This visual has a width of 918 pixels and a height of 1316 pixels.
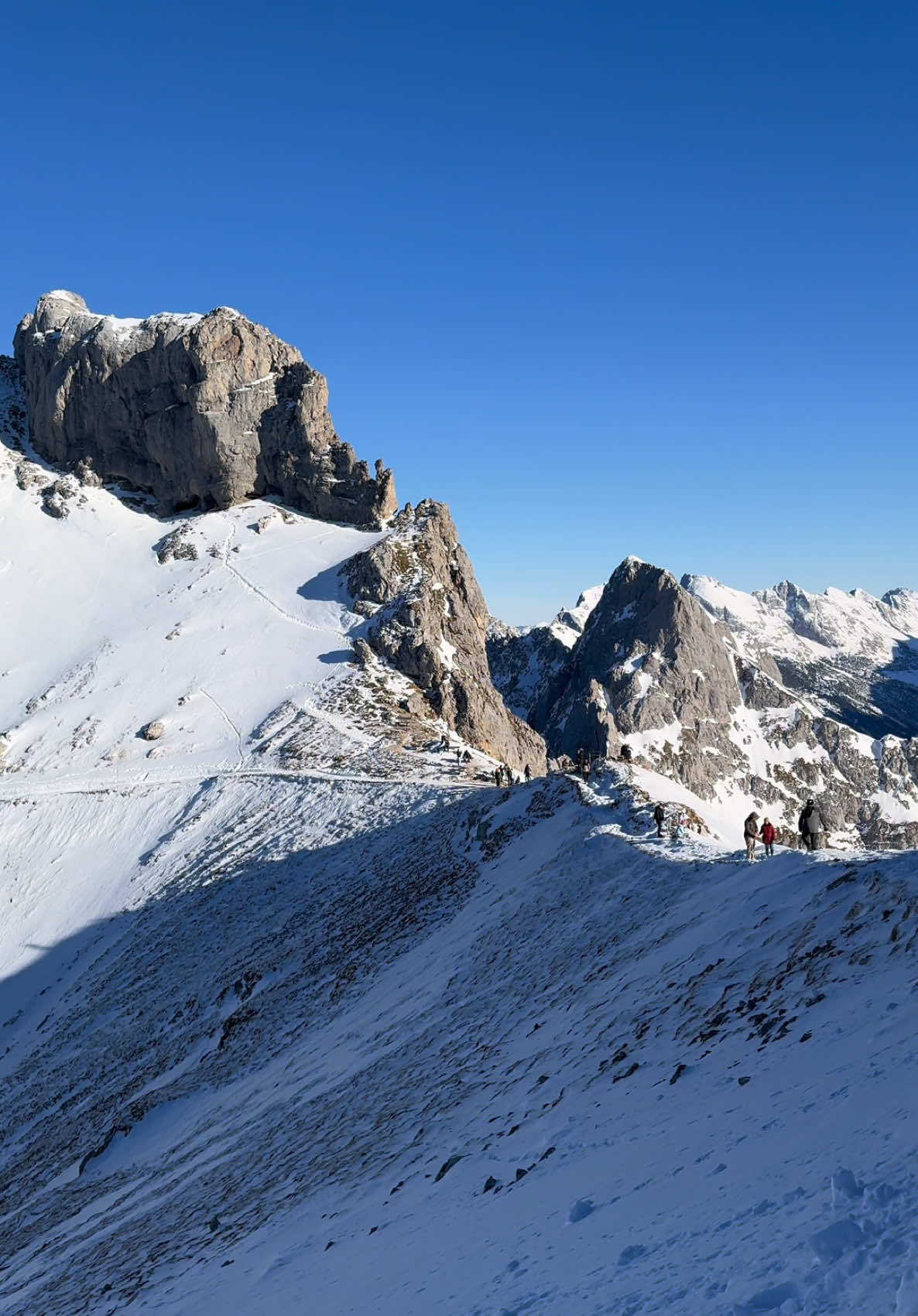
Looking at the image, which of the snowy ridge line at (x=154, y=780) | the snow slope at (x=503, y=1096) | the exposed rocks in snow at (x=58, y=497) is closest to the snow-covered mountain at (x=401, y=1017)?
the snow slope at (x=503, y=1096)

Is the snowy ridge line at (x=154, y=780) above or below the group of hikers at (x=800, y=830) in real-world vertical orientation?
above

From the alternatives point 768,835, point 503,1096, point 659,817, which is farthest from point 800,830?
point 503,1096

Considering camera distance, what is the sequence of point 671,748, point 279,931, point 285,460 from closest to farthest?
1. point 279,931
2. point 285,460
3. point 671,748

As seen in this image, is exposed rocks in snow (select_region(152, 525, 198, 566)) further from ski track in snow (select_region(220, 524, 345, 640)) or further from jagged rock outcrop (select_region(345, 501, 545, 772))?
jagged rock outcrop (select_region(345, 501, 545, 772))

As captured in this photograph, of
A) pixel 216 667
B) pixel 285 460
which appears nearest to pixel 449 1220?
pixel 216 667

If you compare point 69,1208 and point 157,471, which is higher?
point 157,471

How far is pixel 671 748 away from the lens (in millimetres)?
199000

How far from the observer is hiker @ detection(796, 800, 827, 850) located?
26.5 metres

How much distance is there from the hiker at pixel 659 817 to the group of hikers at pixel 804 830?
17.1ft

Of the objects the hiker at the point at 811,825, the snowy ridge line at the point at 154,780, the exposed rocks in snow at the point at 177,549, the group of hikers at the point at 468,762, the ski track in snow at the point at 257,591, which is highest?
the exposed rocks in snow at the point at 177,549

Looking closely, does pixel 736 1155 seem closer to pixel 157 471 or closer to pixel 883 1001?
pixel 883 1001

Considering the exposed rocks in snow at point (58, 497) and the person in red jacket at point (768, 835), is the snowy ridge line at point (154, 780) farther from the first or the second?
the exposed rocks in snow at point (58, 497)

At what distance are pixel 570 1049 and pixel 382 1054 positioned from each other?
7853 mm

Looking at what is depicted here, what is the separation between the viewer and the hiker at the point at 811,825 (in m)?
26.5
